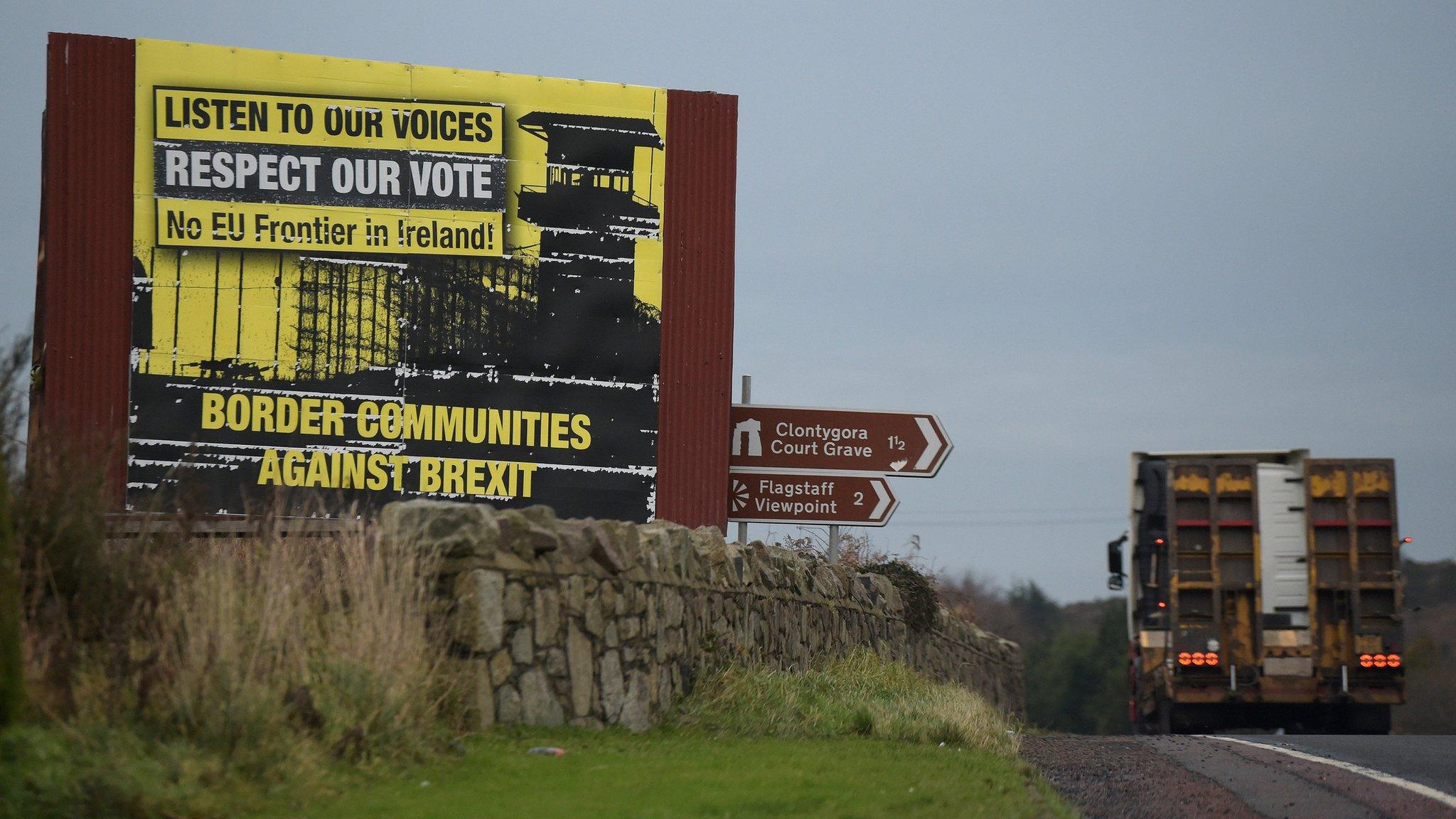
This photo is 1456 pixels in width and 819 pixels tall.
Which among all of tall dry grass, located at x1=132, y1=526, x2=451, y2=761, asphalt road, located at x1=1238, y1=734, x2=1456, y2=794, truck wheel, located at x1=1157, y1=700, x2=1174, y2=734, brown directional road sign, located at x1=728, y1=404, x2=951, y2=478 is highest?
brown directional road sign, located at x1=728, y1=404, x2=951, y2=478

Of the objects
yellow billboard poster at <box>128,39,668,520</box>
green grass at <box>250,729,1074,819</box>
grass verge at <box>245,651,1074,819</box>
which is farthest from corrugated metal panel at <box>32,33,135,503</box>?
green grass at <box>250,729,1074,819</box>

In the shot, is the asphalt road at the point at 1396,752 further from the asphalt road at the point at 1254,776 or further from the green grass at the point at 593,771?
the green grass at the point at 593,771

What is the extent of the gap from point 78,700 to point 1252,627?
1443 cm

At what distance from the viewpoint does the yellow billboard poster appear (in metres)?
14.7

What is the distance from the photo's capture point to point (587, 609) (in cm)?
882

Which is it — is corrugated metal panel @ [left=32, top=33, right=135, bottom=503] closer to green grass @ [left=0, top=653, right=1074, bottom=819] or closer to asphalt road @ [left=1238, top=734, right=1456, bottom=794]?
green grass @ [left=0, top=653, right=1074, bottom=819]

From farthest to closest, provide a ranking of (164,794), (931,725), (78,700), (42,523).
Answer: (931,725)
(42,523)
(78,700)
(164,794)

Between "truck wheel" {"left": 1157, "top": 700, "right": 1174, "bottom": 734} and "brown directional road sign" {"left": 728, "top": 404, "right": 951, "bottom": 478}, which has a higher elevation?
"brown directional road sign" {"left": 728, "top": 404, "right": 951, "bottom": 478}

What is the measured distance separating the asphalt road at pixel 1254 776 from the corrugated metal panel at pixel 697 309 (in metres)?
4.34

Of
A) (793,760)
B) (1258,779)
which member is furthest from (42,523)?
(1258,779)

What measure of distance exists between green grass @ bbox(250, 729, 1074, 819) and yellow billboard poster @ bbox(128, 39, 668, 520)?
21.1 ft

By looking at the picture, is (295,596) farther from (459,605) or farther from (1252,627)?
(1252,627)

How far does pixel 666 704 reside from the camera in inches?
379

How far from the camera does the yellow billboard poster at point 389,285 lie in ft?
48.1
